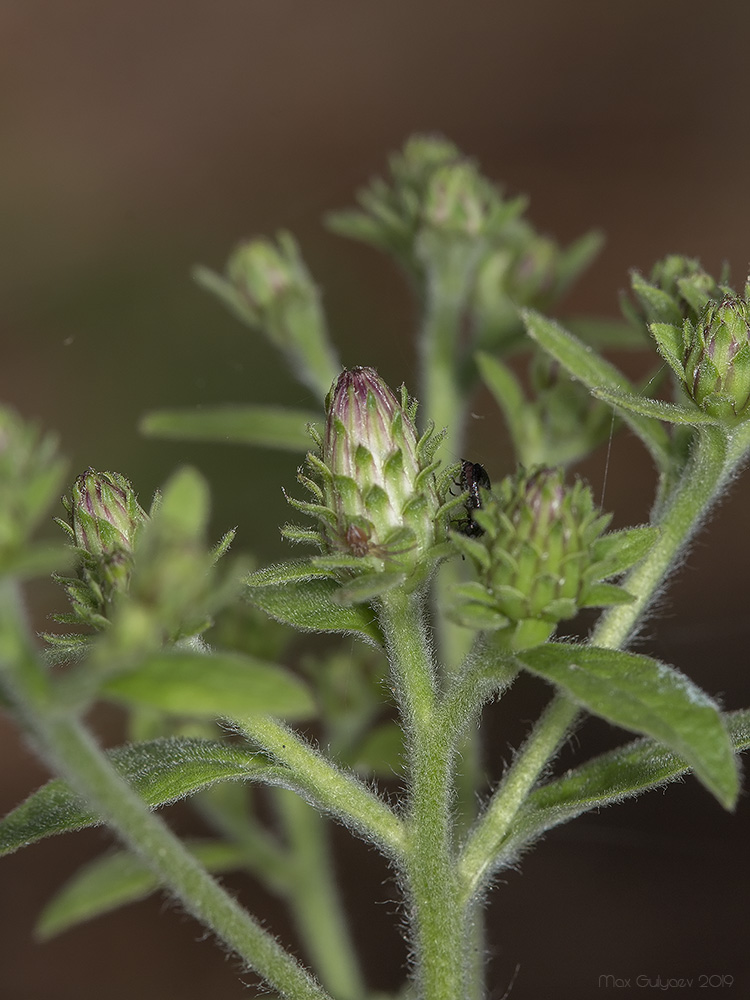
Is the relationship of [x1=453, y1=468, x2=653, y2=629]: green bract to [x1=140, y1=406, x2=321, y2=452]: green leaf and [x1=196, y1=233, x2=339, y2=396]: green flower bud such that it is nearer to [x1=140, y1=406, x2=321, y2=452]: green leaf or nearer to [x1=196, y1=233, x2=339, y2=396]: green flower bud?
[x1=140, y1=406, x2=321, y2=452]: green leaf

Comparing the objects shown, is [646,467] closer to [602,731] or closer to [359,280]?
[602,731]

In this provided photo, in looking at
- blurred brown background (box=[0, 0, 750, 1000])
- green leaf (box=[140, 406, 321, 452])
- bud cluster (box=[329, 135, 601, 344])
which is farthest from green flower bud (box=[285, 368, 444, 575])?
blurred brown background (box=[0, 0, 750, 1000])

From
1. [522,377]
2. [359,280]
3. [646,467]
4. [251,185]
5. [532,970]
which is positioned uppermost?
[251,185]

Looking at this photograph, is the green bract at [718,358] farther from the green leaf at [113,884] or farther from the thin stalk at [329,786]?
the green leaf at [113,884]

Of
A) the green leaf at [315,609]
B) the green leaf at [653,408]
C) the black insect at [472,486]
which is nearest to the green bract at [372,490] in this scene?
the green leaf at [315,609]

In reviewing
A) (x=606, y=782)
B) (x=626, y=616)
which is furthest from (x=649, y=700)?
(x=626, y=616)

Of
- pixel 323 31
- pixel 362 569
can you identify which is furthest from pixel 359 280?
pixel 362 569
